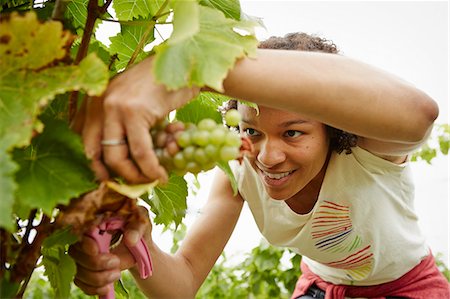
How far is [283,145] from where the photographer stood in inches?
46.4

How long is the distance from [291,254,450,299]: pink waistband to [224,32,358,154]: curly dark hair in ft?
1.28

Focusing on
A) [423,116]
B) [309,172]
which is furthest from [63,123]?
[309,172]

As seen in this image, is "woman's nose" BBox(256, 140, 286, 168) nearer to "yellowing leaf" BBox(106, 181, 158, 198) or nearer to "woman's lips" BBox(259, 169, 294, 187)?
"woman's lips" BBox(259, 169, 294, 187)

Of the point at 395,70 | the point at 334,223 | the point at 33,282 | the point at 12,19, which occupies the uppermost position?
the point at 395,70

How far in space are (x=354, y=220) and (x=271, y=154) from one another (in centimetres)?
31

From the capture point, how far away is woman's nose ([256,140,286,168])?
117 centimetres

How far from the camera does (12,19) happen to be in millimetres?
522

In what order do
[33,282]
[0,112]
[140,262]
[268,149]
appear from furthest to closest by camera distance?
[33,282], [268,149], [140,262], [0,112]

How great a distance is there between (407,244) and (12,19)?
1.14m

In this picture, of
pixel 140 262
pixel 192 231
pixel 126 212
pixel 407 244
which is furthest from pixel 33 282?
pixel 126 212

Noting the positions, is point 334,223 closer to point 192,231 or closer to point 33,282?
point 192,231

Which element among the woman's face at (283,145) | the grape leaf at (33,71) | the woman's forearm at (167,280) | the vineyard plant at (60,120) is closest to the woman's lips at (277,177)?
the woman's face at (283,145)

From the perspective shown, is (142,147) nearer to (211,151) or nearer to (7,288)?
(211,151)

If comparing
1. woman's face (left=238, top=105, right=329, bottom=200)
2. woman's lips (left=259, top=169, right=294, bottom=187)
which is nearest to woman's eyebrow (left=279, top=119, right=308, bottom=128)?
woman's face (left=238, top=105, right=329, bottom=200)
